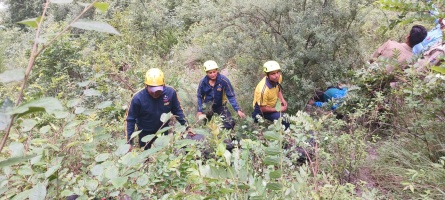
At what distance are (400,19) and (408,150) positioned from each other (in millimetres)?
1886

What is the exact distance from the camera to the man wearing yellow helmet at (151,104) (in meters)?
4.35

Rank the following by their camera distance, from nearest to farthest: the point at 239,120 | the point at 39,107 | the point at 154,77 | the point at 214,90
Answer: the point at 39,107 < the point at 154,77 < the point at 214,90 < the point at 239,120

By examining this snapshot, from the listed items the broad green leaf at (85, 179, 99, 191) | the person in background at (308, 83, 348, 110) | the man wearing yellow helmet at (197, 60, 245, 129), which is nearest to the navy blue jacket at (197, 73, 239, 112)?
the man wearing yellow helmet at (197, 60, 245, 129)

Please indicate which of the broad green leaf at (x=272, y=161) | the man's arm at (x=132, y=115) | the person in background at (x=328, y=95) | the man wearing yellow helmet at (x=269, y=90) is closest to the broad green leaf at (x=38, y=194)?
the broad green leaf at (x=272, y=161)

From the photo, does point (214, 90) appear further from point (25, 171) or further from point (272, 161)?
point (272, 161)

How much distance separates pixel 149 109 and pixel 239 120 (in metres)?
1.92

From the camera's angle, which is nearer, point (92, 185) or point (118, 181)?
point (118, 181)

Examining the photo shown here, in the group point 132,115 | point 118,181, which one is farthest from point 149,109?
point 118,181

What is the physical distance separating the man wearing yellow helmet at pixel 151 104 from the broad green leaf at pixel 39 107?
374 cm

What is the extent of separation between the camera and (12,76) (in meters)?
0.65

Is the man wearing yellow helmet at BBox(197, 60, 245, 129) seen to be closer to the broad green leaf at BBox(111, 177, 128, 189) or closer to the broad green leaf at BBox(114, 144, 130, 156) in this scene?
the broad green leaf at BBox(114, 144, 130, 156)

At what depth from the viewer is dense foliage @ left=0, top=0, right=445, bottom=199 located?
1128 mm

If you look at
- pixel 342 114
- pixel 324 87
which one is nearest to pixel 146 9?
pixel 324 87

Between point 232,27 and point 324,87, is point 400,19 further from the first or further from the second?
point 232,27
